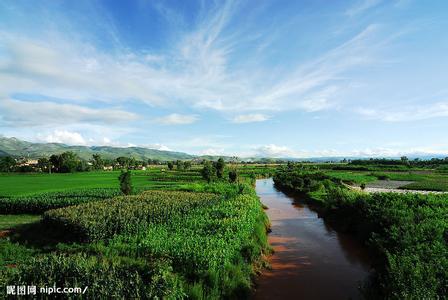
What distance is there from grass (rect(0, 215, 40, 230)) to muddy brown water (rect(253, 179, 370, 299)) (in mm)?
24006

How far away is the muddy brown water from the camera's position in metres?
14.6

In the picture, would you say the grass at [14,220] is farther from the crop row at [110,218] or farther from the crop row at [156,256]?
the crop row at [156,256]

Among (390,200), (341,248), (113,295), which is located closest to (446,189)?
(390,200)

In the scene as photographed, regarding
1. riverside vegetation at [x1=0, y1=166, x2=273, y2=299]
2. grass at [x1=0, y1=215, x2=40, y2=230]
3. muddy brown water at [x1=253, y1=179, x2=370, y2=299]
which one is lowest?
muddy brown water at [x1=253, y1=179, x2=370, y2=299]

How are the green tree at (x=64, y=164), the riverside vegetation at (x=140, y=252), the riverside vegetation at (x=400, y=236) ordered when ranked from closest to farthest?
the riverside vegetation at (x=400, y=236)
the riverside vegetation at (x=140, y=252)
the green tree at (x=64, y=164)

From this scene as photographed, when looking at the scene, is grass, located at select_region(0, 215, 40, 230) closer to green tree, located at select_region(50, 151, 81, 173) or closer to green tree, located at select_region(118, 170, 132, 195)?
green tree, located at select_region(118, 170, 132, 195)

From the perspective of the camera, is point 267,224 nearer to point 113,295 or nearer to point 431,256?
point 431,256

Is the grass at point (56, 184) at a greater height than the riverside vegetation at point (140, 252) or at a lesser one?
lesser

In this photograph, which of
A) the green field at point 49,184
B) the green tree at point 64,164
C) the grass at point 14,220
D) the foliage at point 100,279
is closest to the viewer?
the foliage at point 100,279

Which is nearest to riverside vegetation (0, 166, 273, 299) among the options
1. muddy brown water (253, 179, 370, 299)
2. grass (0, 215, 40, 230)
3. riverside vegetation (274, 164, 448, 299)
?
muddy brown water (253, 179, 370, 299)

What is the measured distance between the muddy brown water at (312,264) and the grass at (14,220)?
78.8 feet

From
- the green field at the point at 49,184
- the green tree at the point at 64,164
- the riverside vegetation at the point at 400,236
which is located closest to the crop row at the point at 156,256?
the riverside vegetation at the point at 400,236

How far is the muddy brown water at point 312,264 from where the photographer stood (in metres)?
14.6

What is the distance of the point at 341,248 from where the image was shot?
73.0 feet
